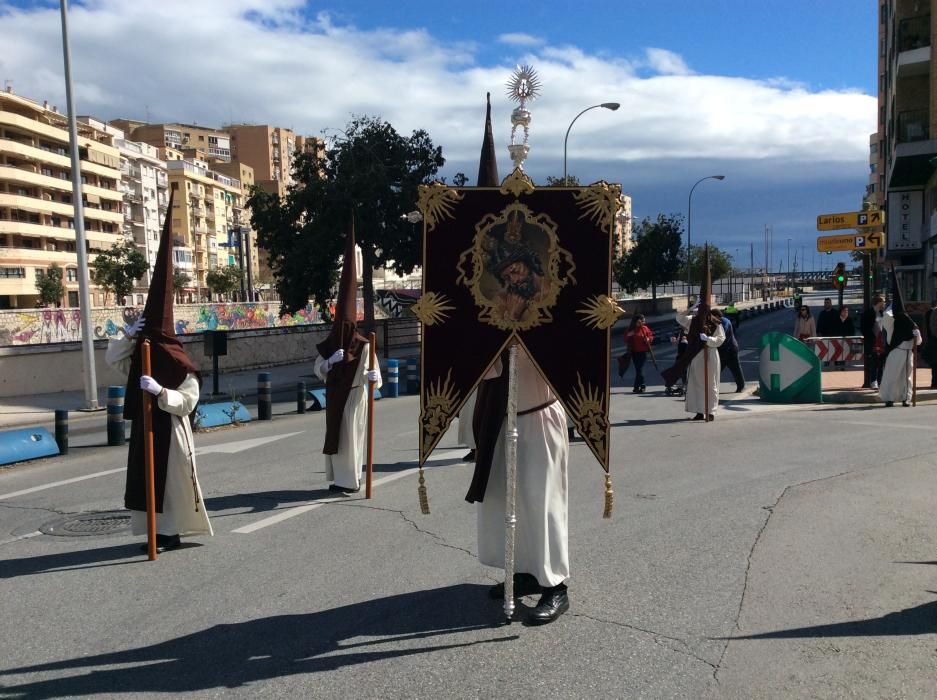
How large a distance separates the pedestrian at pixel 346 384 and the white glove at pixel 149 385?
2.36 metres

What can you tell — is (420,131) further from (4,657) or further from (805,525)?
(4,657)

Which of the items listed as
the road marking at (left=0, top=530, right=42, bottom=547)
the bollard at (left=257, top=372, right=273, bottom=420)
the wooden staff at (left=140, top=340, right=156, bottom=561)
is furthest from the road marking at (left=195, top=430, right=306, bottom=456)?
the wooden staff at (left=140, top=340, right=156, bottom=561)

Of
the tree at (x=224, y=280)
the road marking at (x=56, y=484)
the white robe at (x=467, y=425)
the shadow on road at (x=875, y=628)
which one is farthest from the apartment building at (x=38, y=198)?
the shadow on road at (x=875, y=628)

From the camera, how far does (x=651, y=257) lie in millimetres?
53938

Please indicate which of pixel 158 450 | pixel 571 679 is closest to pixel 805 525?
pixel 571 679

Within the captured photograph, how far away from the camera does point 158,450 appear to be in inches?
253

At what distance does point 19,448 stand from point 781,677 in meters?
10.7

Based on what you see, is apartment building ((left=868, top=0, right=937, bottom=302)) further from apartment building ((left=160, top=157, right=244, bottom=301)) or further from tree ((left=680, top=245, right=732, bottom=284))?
apartment building ((left=160, top=157, right=244, bottom=301))

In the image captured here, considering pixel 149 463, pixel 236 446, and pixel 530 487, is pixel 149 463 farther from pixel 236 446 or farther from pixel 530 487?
pixel 236 446

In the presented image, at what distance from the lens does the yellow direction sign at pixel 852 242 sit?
63.3 ft

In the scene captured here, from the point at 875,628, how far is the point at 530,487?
2.17 m

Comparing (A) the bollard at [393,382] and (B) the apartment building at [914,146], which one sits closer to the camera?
(A) the bollard at [393,382]

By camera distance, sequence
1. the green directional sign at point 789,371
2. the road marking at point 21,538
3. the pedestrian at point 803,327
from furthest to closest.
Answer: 1. the pedestrian at point 803,327
2. the green directional sign at point 789,371
3. the road marking at point 21,538

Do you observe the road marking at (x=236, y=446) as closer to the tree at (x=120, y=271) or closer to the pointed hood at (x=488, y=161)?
the pointed hood at (x=488, y=161)
